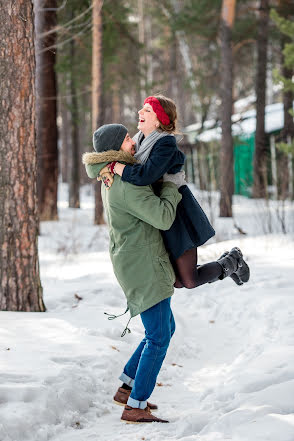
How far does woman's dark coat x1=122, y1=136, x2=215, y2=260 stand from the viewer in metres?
3.34

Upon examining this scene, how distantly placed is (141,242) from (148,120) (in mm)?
748

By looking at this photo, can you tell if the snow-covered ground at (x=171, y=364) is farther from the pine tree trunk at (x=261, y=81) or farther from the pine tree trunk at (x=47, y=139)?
the pine tree trunk at (x=261, y=81)

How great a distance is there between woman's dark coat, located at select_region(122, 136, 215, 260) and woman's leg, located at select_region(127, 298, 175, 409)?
13.8 inches

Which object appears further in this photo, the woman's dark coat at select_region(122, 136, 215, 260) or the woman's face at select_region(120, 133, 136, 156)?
the woman's face at select_region(120, 133, 136, 156)

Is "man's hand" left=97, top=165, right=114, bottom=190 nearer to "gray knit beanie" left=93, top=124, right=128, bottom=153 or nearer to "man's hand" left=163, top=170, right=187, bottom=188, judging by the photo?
"gray knit beanie" left=93, top=124, right=128, bottom=153

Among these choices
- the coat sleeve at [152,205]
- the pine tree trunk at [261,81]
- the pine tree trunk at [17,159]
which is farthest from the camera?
the pine tree trunk at [261,81]

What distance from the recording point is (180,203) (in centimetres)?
352

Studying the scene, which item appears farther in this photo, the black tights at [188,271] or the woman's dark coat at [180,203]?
the black tights at [188,271]

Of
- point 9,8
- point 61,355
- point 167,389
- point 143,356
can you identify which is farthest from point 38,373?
point 9,8

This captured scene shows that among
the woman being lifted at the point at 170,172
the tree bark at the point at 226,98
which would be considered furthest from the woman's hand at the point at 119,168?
the tree bark at the point at 226,98

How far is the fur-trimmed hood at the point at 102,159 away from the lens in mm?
3441

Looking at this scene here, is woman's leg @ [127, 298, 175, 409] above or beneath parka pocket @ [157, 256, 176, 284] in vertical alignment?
beneath

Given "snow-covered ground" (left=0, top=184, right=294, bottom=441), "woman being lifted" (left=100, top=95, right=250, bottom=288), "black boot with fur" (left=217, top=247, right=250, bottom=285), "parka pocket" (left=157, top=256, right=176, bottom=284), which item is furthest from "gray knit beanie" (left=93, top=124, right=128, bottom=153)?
"snow-covered ground" (left=0, top=184, right=294, bottom=441)

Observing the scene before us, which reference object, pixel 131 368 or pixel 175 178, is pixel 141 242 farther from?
pixel 131 368
